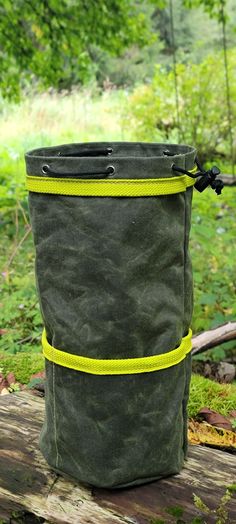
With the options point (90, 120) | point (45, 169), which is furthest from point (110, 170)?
point (90, 120)

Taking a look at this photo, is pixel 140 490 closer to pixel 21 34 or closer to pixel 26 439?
pixel 26 439

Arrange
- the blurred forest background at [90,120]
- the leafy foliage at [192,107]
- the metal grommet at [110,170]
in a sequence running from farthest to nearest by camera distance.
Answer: the leafy foliage at [192,107], the blurred forest background at [90,120], the metal grommet at [110,170]

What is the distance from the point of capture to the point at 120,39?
19.6 feet

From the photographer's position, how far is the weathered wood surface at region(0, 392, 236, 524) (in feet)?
4.96

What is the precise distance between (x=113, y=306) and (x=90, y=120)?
10968 mm

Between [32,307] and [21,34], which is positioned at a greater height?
[21,34]

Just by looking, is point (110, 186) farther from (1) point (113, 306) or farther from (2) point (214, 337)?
(2) point (214, 337)

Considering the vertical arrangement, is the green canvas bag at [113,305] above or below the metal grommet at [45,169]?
below

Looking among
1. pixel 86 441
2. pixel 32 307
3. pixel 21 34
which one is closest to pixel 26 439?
pixel 86 441

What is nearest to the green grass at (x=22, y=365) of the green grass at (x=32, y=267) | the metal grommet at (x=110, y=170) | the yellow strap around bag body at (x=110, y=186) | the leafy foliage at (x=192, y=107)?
the green grass at (x=32, y=267)

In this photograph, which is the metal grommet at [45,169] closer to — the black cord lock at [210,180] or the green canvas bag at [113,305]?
the green canvas bag at [113,305]

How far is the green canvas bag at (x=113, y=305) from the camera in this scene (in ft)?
4.74

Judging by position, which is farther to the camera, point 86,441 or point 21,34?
point 21,34

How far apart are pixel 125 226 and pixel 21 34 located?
191 inches
